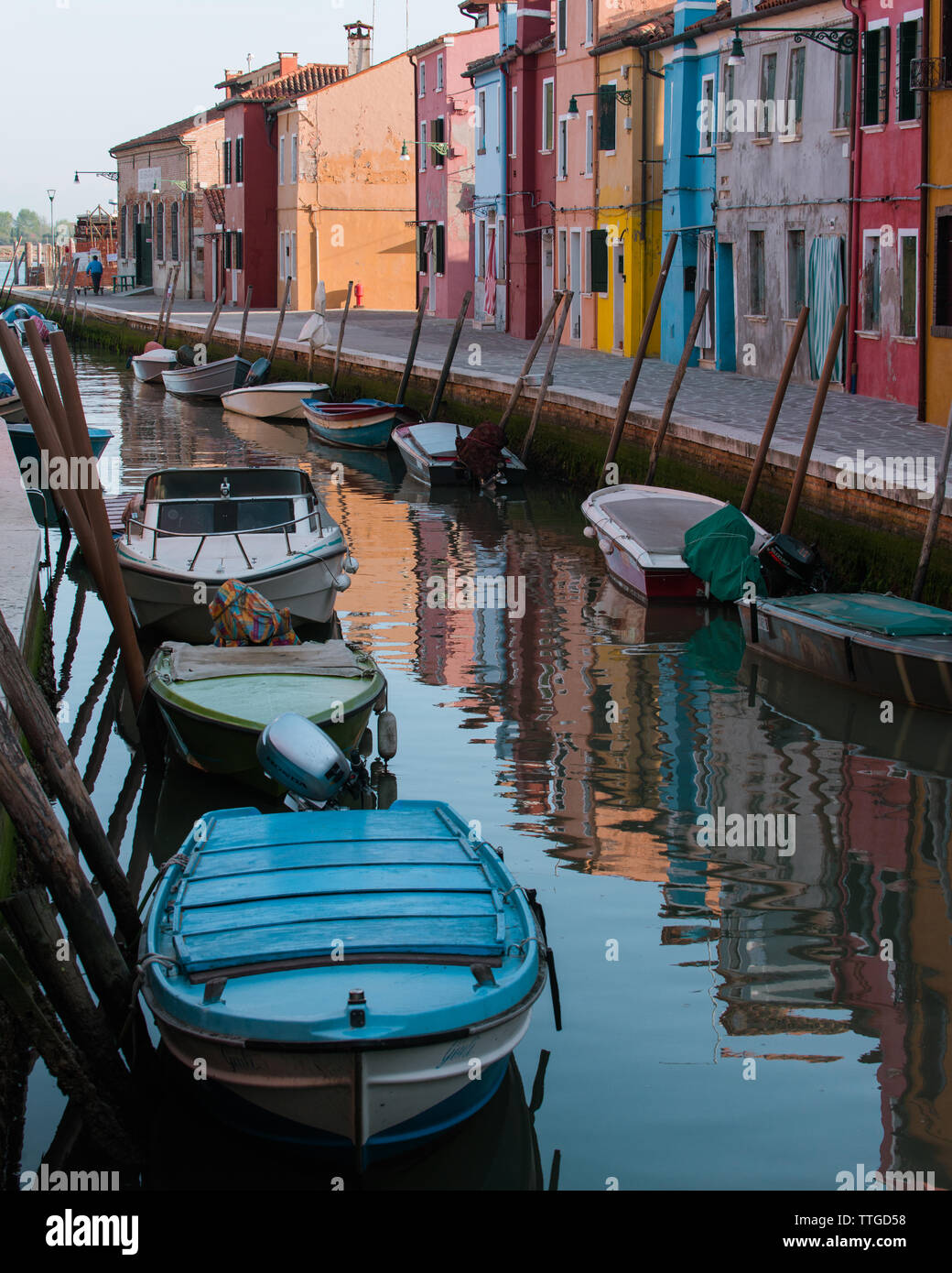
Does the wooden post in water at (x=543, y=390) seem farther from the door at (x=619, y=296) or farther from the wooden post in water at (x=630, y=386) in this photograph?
the door at (x=619, y=296)

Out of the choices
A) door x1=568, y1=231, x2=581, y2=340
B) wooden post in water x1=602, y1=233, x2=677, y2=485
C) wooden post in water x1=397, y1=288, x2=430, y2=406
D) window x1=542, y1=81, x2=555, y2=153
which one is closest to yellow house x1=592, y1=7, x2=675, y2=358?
door x1=568, y1=231, x2=581, y2=340

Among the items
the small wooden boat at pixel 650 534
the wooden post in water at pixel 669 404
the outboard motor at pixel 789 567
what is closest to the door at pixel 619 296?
the wooden post in water at pixel 669 404

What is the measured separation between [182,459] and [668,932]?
1948cm

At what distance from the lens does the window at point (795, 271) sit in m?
23.0

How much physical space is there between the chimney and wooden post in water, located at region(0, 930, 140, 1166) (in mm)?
50576

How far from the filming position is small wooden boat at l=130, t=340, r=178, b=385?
3734cm

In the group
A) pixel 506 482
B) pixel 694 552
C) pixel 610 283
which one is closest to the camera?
pixel 694 552

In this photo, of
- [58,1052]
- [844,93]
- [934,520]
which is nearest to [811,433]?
[934,520]

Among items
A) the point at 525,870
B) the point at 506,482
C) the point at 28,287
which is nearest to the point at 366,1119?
the point at 525,870

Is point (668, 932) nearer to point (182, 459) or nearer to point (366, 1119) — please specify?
point (366, 1119)

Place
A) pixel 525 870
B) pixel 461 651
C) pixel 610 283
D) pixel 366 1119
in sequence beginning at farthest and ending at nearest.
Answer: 1. pixel 610 283
2. pixel 461 651
3. pixel 525 870
4. pixel 366 1119

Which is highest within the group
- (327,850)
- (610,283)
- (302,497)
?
(610,283)

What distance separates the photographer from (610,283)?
30.3 meters

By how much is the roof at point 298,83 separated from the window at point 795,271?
30.0 meters
